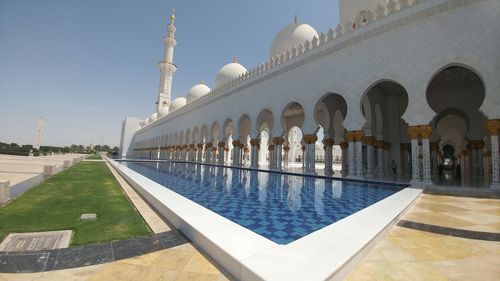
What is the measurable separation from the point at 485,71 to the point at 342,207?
21.9 ft

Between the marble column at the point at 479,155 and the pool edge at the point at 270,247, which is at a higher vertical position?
the marble column at the point at 479,155

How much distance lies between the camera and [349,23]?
438 inches

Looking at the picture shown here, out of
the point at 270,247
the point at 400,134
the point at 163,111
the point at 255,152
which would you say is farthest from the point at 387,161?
the point at 163,111

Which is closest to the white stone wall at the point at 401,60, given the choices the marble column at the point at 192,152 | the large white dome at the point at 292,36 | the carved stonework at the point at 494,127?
the carved stonework at the point at 494,127

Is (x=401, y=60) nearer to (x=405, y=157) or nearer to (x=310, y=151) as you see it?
(x=310, y=151)

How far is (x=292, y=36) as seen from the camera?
17125 millimetres

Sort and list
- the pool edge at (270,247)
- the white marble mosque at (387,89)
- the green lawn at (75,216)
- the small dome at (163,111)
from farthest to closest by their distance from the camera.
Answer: the small dome at (163,111), the white marble mosque at (387,89), the green lawn at (75,216), the pool edge at (270,247)

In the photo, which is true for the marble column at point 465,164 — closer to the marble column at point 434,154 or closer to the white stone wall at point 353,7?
the marble column at point 434,154

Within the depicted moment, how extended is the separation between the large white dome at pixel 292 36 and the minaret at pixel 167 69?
25.4m

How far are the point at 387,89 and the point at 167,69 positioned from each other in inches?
1322

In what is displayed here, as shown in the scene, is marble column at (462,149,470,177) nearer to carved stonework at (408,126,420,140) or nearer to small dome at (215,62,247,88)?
carved stonework at (408,126,420,140)

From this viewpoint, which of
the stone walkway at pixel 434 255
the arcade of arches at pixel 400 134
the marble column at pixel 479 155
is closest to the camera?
the stone walkway at pixel 434 255

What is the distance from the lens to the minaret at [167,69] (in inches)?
1503

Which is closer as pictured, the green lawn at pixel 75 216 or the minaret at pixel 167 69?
the green lawn at pixel 75 216
